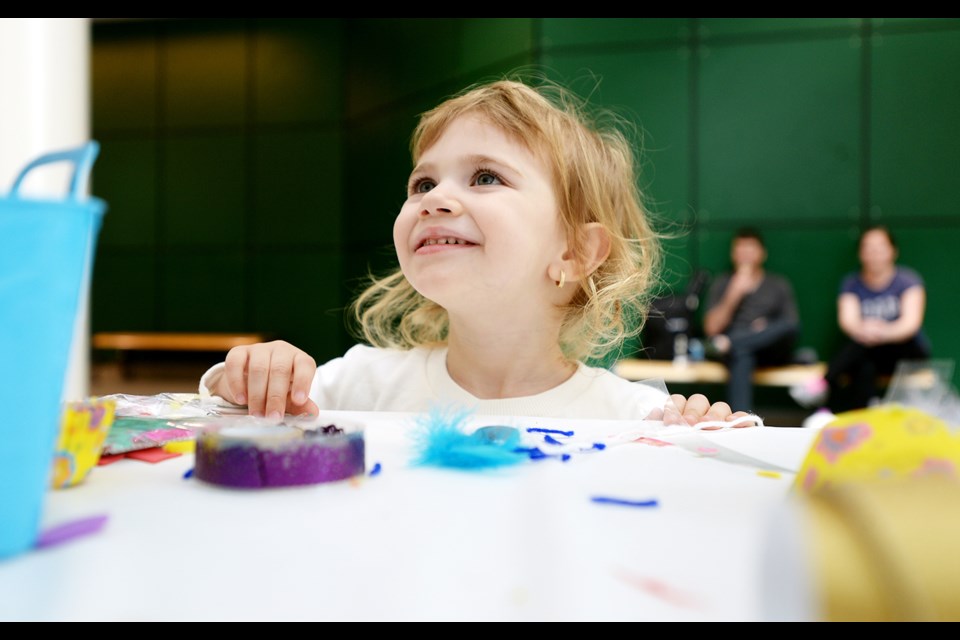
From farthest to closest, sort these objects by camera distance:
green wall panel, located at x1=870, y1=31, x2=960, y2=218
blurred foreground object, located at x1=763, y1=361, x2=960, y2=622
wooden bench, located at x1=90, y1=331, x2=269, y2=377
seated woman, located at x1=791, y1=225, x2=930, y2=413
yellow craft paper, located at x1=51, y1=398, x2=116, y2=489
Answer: wooden bench, located at x1=90, y1=331, x2=269, y2=377
green wall panel, located at x1=870, y1=31, x2=960, y2=218
seated woman, located at x1=791, y1=225, x2=930, y2=413
yellow craft paper, located at x1=51, y1=398, x2=116, y2=489
blurred foreground object, located at x1=763, y1=361, x2=960, y2=622

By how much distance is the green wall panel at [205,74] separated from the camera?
6.98 m

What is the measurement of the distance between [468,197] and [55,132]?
1924 mm

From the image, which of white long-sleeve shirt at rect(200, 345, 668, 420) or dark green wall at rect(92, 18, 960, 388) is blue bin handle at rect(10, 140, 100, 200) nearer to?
white long-sleeve shirt at rect(200, 345, 668, 420)

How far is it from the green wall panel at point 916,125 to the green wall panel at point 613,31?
1270 mm

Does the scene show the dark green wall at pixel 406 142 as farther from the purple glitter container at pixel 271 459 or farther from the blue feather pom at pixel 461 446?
the purple glitter container at pixel 271 459

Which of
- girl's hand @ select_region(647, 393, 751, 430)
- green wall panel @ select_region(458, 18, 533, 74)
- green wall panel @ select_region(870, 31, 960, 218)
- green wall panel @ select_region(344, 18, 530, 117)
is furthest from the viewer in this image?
green wall panel @ select_region(344, 18, 530, 117)

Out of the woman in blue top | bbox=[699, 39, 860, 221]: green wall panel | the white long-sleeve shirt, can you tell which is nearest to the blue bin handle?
the white long-sleeve shirt

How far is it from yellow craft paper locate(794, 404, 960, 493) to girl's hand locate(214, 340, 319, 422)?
2.08 ft

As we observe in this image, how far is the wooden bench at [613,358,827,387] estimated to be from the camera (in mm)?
4344

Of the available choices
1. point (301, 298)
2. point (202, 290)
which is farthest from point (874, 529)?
point (202, 290)

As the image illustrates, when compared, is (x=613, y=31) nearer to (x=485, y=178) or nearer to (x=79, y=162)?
(x=485, y=178)

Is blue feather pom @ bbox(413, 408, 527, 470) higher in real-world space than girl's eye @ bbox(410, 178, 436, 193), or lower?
lower

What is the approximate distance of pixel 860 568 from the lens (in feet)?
1.01

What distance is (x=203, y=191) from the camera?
700 centimetres
